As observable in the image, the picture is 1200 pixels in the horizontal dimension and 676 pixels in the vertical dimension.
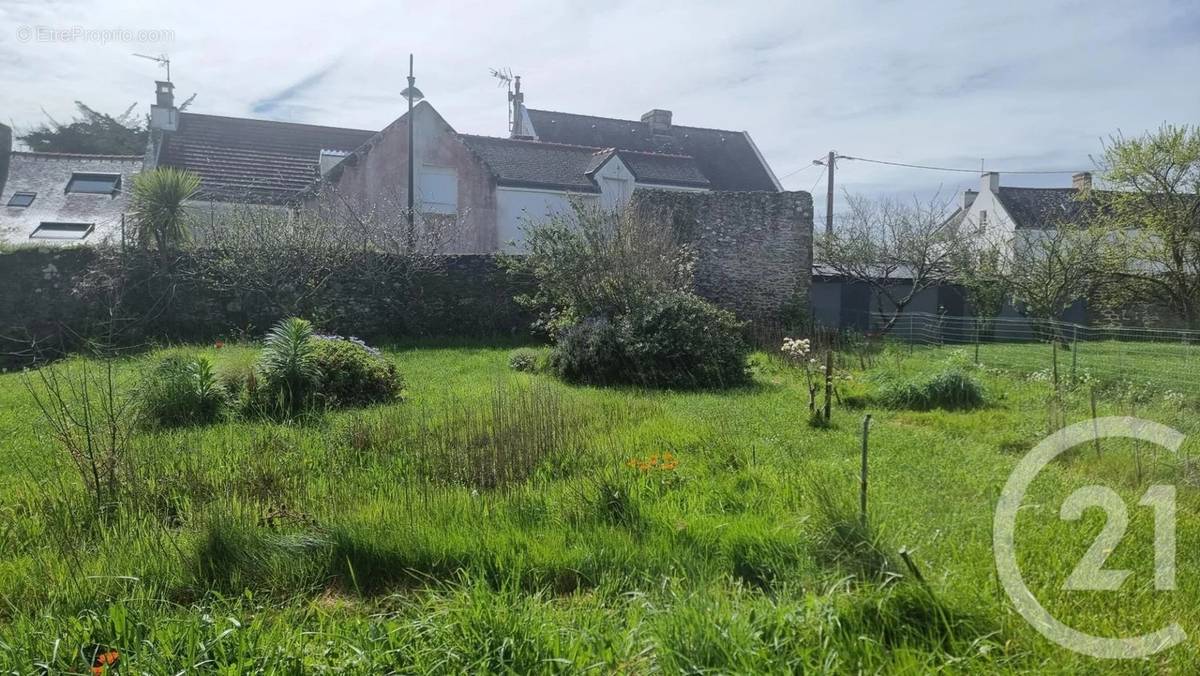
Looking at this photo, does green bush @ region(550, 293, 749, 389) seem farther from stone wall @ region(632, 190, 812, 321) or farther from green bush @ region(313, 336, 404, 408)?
stone wall @ region(632, 190, 812, 321)

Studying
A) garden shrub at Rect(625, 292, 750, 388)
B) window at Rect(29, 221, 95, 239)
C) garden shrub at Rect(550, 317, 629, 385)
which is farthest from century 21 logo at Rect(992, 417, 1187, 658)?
window at Rect(29, 221, 95, 239)

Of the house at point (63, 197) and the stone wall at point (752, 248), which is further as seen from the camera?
the house at point (63, 197)

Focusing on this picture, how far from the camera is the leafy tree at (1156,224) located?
536 inches

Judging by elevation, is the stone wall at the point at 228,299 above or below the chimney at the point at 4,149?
below

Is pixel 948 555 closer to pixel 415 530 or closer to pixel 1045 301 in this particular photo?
pixel 415 530

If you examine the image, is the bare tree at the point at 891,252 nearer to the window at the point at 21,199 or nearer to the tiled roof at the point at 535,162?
the tiled roof at the point at 535,162

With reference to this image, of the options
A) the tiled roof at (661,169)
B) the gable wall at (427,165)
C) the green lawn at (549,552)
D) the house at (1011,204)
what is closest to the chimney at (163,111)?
the gable wall at (427,165)

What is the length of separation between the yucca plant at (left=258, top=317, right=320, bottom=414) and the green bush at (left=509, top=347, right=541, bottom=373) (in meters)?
4.11

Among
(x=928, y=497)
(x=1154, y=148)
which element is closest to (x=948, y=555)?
(x=928, y=497)

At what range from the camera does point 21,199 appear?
20.6 meters

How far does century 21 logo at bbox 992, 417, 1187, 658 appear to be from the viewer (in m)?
2.80

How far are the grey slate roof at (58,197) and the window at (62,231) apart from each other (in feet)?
0.46

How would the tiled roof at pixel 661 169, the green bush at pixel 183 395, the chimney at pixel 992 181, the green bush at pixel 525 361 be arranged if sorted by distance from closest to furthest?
the green bush at pixel 183 395 < the green bush at pixel 525 361 < the tiled roof at pixel 661 169 < the chimney at pixel 992 181

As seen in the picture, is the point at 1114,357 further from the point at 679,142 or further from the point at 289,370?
the point at 679,142
